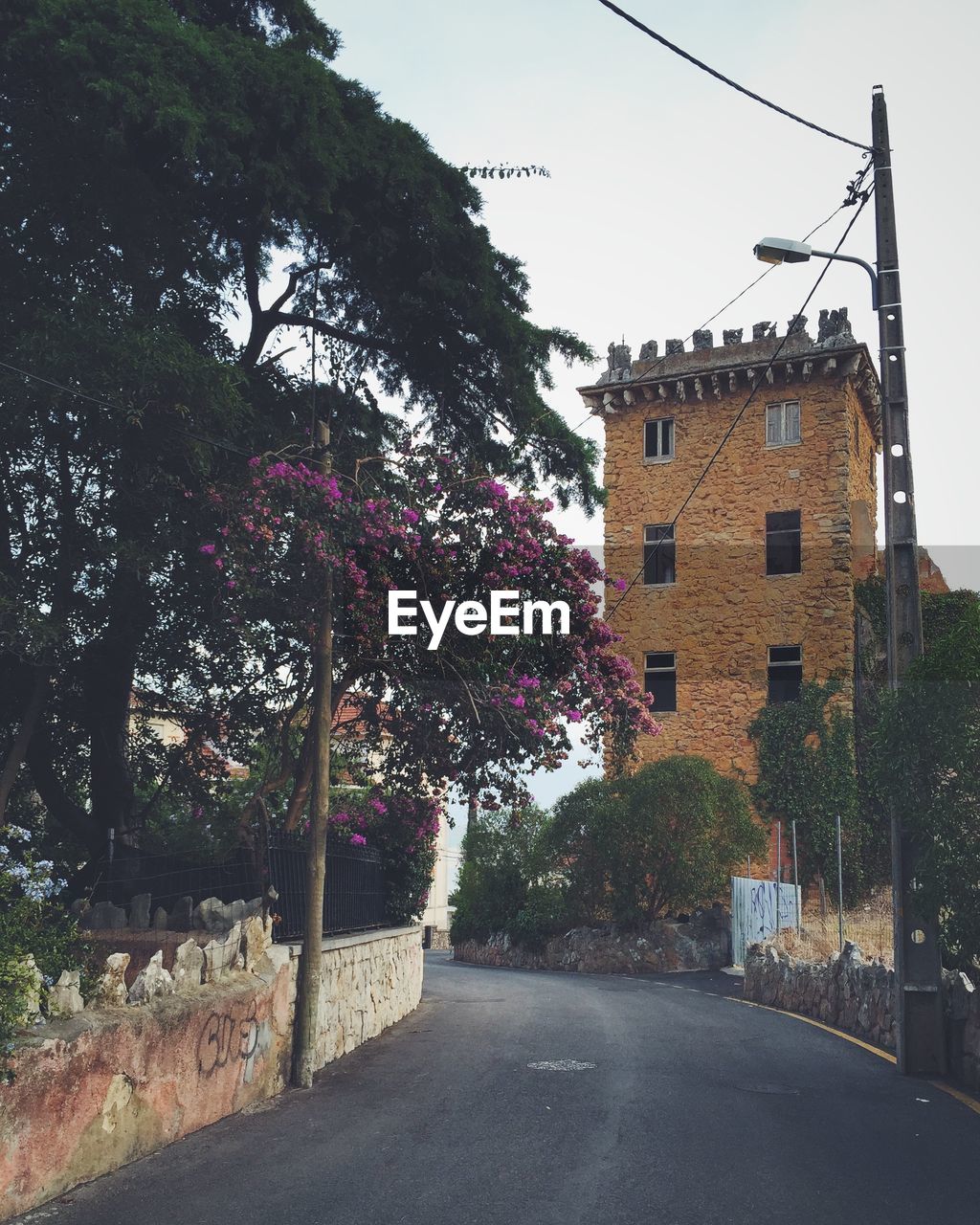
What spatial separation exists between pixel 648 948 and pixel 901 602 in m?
20.9

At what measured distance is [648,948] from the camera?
105ft

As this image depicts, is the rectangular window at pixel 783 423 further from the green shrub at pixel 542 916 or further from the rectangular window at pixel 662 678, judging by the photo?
the green shrub at pixel 542 916

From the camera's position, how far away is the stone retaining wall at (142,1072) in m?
7.11

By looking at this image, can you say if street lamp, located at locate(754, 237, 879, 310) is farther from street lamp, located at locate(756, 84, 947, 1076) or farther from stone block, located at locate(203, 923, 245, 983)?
stone block, located at locate(203, 923, 245, 983)

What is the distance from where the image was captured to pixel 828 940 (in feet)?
83.6

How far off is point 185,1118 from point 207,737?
8.71 metres

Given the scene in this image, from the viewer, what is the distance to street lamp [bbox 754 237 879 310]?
46.3 feet

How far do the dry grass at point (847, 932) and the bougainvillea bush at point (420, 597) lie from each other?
6.92 meters

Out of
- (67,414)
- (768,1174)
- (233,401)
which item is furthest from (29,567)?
(768,1174)

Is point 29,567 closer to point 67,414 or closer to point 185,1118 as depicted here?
point 67,414

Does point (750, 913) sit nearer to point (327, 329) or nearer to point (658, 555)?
point (658, 555)

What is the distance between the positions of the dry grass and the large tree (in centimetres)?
1099

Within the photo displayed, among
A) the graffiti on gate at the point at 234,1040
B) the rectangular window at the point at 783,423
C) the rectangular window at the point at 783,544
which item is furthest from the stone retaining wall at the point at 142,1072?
the rectangular window at the point at 783,423

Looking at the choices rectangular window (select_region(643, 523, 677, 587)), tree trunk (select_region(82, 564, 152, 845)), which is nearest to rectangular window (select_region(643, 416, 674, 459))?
rectangular window (select_region(643, 523, 677, 587))
